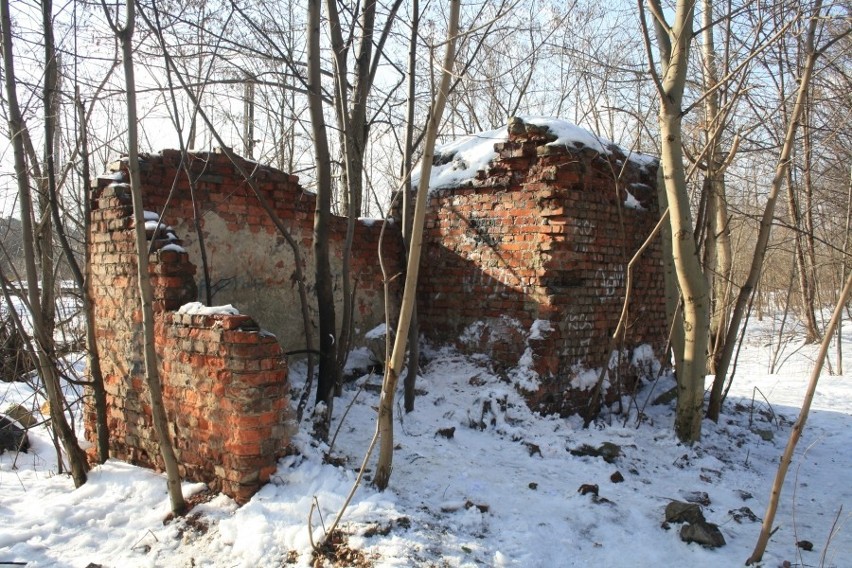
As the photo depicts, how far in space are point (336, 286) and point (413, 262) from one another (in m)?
2.63

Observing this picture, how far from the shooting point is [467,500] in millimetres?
3447

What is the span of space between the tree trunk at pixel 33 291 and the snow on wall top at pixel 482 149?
119 inches

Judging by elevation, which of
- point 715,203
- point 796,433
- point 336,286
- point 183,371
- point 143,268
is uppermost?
point 715,203

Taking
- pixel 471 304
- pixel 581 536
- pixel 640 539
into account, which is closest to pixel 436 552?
pixel 581 536

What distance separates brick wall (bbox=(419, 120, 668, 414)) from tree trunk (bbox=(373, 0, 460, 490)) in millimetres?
1995

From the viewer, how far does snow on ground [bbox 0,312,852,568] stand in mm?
2965

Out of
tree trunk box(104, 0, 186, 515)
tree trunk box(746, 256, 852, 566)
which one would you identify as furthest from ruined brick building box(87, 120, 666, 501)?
tree trunk box(746, 256, 852, 566)

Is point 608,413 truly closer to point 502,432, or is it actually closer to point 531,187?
point 502,432

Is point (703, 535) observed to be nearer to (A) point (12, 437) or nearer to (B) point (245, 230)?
(B) point (245, 230)

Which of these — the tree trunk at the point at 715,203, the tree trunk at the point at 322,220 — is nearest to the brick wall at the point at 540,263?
the tree trunk at the point at 715,203

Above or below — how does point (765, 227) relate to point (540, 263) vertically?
above

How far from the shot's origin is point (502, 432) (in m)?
4.65

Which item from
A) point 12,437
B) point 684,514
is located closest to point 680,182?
point 684,514

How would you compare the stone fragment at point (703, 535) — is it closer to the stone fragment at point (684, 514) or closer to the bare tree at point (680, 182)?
the stone fragment at point (684, 514)
